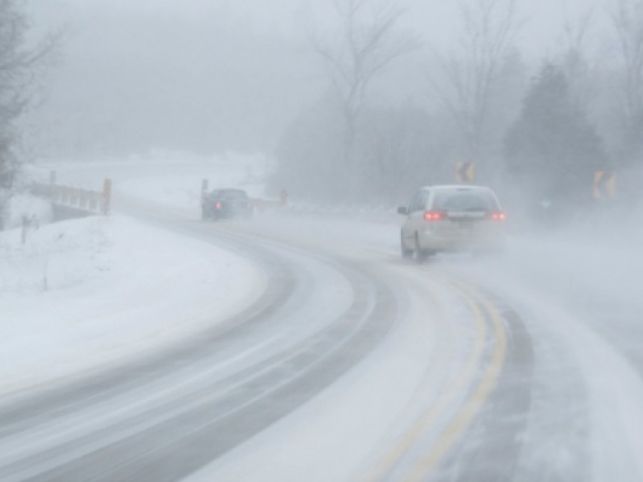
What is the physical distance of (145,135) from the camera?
126 meters

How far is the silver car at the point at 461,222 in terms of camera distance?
81.9ft

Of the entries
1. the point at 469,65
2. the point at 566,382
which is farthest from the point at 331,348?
the point at 469,65

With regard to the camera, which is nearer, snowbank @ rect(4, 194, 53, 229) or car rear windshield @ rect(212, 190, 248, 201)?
snowbank @ rect(4, 194, 53, 229)

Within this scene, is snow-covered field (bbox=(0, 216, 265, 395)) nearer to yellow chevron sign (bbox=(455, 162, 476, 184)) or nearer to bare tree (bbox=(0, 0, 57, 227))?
bare tree (bbox=(0, 0, 57, 227))

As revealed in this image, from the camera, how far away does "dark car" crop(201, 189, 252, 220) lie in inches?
1767

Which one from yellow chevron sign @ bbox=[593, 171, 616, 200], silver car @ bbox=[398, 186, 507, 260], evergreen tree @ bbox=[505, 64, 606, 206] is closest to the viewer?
silver car @ bbox=[398, 186, 507, 260]

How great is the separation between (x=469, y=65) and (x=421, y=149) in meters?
7.65

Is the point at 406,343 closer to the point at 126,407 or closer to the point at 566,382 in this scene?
the point at 566,382

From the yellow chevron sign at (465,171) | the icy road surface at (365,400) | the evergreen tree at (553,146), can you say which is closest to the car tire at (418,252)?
the icy road surface at (365,400)

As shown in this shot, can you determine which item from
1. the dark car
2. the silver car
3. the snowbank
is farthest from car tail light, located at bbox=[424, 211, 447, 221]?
the snowbank

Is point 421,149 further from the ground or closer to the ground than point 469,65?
closer to the ground

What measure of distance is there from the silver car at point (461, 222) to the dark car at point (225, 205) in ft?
66.7

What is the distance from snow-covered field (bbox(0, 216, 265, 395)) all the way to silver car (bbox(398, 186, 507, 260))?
169 inches

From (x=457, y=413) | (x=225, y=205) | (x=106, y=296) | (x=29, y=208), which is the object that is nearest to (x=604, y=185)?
(x=225, y=205)
